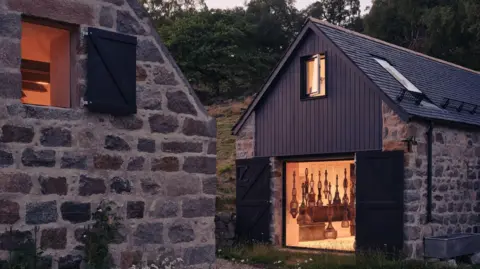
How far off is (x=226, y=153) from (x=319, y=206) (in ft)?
28.0

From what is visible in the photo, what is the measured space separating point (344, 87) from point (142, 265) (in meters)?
8.54

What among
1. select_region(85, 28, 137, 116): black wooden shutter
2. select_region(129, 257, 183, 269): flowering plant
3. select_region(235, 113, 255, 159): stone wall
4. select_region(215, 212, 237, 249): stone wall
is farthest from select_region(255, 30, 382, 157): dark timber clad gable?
select_region(85, 28, 137, 116): black wooden shutter

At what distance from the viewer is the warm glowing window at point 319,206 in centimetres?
1570

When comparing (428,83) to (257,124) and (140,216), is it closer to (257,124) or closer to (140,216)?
(257,124)

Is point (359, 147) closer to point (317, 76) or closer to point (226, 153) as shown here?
point (317, 76)

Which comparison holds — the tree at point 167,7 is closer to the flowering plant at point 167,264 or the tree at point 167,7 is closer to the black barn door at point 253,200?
the black barn door at point 253,200

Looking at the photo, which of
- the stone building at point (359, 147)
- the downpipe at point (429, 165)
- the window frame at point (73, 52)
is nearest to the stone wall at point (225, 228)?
the stone building at point (359, 147)

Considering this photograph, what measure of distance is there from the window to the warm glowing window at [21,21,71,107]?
847 centimetres

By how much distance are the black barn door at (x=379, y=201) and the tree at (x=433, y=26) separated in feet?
54.4

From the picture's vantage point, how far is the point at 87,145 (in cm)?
644

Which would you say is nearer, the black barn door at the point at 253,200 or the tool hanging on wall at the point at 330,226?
the black barn door at the point at 253,200

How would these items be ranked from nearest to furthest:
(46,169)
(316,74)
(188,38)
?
(46,169)
(316,74)
(188,38)

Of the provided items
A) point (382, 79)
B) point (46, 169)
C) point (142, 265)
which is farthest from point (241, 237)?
point (46, 169)

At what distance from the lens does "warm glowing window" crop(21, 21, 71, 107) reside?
6.60 m
